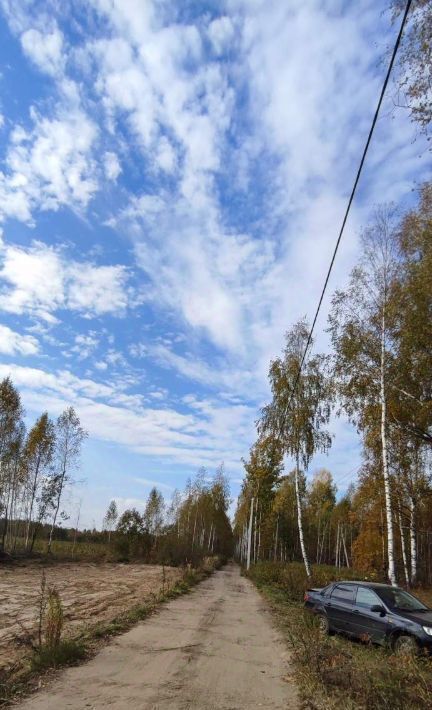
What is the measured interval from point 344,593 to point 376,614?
→ 1582 mm

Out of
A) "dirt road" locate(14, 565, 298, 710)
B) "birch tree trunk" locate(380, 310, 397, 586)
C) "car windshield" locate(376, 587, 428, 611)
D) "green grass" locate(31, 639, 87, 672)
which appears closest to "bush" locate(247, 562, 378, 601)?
"birch tree trunk" locate(380, 310, 397, 586)

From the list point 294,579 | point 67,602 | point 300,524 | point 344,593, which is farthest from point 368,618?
point 300,524

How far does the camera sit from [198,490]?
6688cm

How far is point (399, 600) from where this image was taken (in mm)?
10805

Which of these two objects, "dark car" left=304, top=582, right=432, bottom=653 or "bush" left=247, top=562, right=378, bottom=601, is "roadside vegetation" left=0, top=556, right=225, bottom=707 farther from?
"bush" left=247, top=562, right=378, bottom=601

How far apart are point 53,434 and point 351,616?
3484 cm

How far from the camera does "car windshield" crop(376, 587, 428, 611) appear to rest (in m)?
10.5

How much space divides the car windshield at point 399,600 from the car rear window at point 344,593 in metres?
0.81

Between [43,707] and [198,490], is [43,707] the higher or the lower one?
the lower one

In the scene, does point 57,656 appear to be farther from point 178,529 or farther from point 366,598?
point 178,529

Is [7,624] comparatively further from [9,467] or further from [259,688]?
[9,467]

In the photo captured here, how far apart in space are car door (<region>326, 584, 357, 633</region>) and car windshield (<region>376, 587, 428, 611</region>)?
840 mm

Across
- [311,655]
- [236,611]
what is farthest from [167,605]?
[311,655]

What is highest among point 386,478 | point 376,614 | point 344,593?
point 386,478
